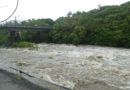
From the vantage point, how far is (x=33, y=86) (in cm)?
398

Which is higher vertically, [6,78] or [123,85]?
[6,78]

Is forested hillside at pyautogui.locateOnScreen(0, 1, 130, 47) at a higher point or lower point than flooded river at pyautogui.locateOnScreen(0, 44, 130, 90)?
higher

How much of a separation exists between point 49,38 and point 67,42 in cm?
861

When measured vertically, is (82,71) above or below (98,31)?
below

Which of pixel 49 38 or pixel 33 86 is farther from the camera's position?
pixel 49 38

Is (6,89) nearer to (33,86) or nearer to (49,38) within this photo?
(33,86)

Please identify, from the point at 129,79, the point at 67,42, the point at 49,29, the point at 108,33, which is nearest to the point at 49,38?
the point at 49,29

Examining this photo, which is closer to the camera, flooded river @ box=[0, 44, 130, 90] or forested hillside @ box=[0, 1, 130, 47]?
flooded river @ box=[0, 44, 130, 90]

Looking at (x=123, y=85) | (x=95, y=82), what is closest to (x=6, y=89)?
(x=95, y=82)

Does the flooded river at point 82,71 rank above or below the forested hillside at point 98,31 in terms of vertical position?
below

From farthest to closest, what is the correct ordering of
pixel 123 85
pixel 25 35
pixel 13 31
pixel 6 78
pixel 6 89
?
pixel 25 35, pixel 13 31, pixel 123 85, pixel 6 78, pixel 6 89

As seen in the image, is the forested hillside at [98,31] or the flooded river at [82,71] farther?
the forested hillside at [98,31]

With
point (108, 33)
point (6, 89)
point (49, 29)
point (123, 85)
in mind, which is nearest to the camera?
point (6, 89)

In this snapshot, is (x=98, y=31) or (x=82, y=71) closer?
(x=82, y=71)
